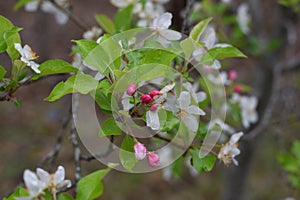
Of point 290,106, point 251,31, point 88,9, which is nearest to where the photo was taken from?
point 290,106

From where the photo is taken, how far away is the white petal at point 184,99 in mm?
915

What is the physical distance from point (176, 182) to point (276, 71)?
207 centimetres

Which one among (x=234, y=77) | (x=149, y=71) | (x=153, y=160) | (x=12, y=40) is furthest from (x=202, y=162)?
(x=234, y=77)

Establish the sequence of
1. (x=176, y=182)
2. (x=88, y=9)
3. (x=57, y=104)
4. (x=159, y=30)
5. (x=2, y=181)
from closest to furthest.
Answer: (x=159, y=30), (x=2, y=181), (x=176, y=182), (x=57, y=104), (x=88, y=9)

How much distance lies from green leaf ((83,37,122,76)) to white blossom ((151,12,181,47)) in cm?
21

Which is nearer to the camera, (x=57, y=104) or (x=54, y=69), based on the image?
(x=54, y=69)

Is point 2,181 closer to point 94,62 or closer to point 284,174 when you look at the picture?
point 284,174

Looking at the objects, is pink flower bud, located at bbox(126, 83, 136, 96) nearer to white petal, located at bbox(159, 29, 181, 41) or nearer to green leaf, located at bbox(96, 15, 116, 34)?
white petal, located at bbox(159, 29, 181, 41)

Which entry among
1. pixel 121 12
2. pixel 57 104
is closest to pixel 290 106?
pixel 121 12

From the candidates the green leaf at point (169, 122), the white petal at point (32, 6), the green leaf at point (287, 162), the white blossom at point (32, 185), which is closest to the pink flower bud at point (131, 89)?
the green leaf at point (169, 122)

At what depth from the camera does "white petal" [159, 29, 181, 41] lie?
1.07 meters

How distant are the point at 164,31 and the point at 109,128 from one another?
0.33 m

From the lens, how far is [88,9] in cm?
589

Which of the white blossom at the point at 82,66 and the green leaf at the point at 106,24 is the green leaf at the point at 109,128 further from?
the green leaf at the point at 106,24
